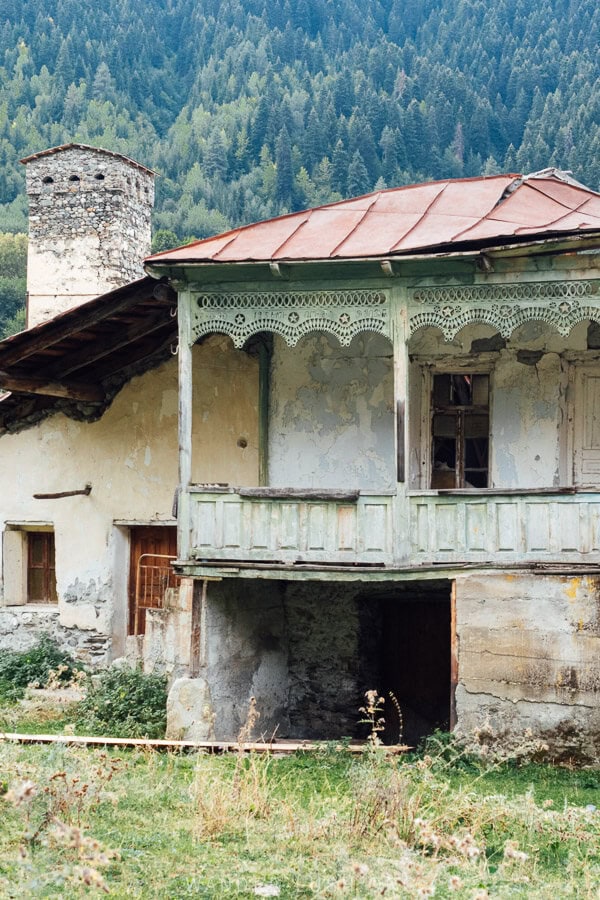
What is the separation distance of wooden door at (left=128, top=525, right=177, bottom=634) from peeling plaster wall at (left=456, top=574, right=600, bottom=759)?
17.1ft

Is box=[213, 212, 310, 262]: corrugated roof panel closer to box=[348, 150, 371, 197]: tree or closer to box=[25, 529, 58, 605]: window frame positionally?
box=[25, 529, 58, 605]: window frame

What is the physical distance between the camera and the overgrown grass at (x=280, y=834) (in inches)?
299

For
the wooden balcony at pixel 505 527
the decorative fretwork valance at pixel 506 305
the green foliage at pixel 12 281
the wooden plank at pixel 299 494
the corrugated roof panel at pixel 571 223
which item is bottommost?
the wooden balcony at pixel 505 527

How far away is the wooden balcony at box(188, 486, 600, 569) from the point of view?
1209 cm

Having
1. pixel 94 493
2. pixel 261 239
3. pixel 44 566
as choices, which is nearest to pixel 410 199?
pixel 261 239

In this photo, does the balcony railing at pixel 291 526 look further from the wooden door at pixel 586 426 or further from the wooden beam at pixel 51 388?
the wooden beam at pixel 51 388

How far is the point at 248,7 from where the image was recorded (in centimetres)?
10412

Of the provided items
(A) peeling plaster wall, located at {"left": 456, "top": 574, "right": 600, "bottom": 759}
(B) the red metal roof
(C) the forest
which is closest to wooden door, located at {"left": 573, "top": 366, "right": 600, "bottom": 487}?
(B) the red metal roof

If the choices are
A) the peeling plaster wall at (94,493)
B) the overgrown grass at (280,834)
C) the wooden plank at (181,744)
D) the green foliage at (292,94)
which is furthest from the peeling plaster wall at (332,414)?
the green foliage at (292,94)

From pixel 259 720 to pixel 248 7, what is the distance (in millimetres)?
98074

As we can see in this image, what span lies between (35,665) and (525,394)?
713 centimetres

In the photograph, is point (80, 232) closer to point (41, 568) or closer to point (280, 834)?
point (41, 568)

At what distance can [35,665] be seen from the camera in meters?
16.2

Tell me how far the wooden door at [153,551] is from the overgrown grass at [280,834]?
5708mm
